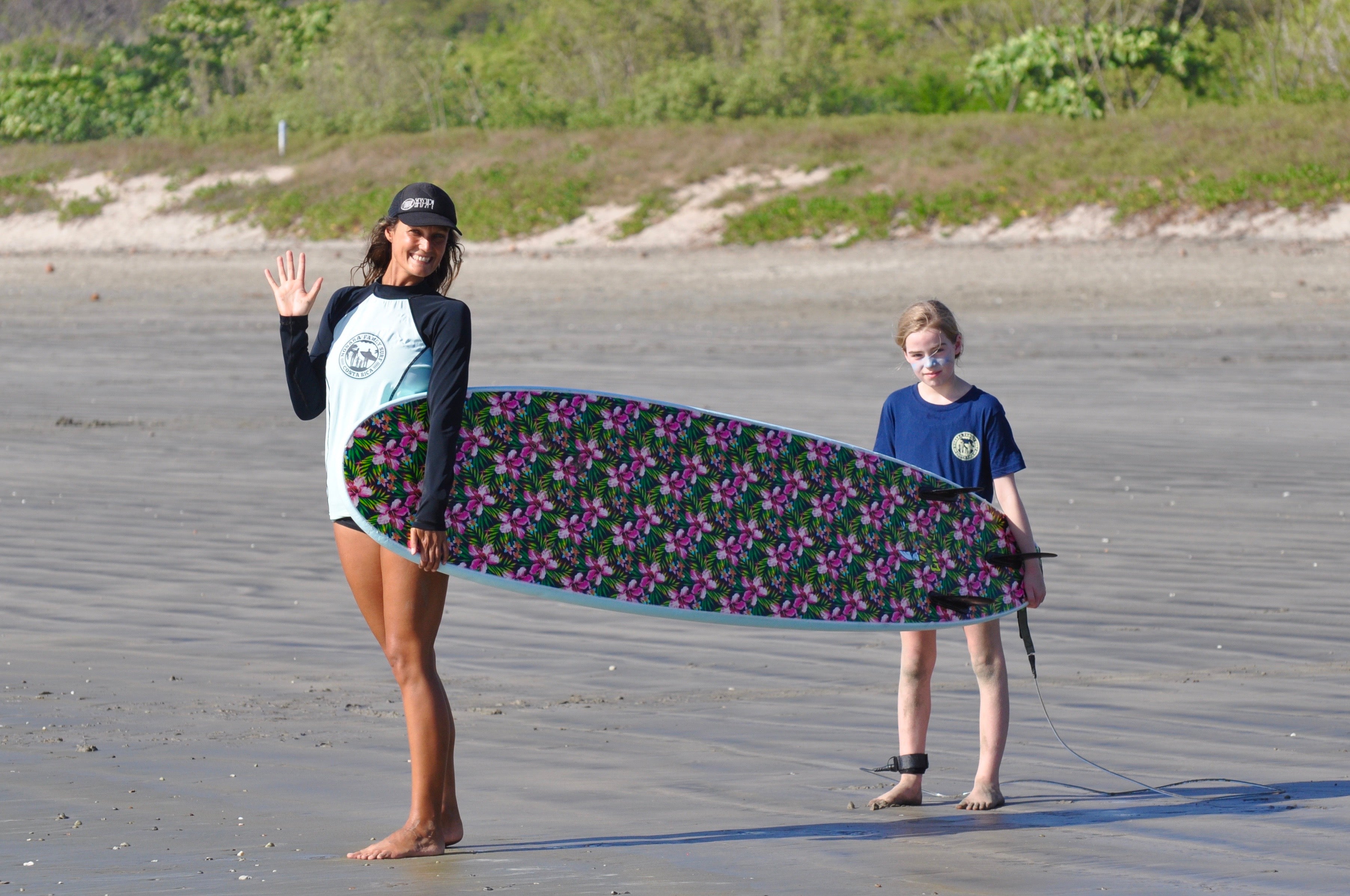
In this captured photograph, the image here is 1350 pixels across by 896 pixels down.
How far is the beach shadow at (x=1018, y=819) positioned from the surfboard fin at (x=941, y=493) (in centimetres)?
77

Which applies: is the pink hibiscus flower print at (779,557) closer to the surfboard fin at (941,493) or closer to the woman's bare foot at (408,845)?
the surfboard fin at (941,493)

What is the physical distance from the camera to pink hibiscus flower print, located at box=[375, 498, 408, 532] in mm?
3752

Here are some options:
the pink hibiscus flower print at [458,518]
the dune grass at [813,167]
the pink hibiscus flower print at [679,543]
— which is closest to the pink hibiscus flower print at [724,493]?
the pink hibiscus flower print at [679,543]

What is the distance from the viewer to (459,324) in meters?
3.75

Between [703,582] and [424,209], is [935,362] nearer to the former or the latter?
[703,582]

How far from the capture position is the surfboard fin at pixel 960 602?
4379 millimetres

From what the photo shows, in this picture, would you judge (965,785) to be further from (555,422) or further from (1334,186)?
(1334,186)

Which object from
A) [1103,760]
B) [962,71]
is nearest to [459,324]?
[1103,760]

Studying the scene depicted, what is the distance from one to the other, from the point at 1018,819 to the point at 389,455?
174cm

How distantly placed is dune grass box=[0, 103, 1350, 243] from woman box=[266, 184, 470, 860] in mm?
21357

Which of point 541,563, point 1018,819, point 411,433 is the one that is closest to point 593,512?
point 541,563

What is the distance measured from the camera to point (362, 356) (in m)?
3.83

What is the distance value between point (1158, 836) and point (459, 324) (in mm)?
1979

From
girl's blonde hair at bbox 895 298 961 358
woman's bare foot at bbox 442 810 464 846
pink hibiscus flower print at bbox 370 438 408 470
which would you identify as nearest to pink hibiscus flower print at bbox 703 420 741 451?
girl's blonde hair at bbox 895 298 961 358
